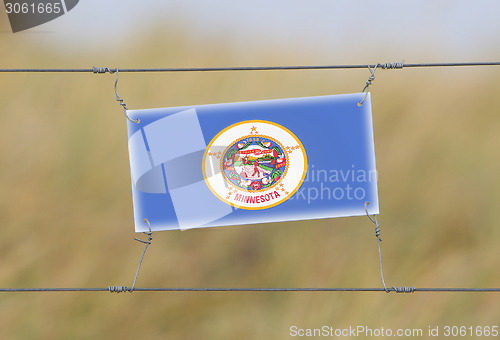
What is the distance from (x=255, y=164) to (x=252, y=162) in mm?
14

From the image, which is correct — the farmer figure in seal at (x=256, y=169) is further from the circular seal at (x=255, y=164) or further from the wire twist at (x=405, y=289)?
the wire twist at (x=405, y=289)

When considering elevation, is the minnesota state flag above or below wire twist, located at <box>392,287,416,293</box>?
above

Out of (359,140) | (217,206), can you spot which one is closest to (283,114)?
(359,140)

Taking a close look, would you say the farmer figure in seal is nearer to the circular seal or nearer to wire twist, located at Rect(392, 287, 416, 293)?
the circular seal

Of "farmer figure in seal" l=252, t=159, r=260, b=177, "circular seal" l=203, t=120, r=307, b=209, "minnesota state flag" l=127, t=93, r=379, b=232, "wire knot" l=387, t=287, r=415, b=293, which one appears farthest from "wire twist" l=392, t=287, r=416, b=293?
"farmer figure in seal" l=252, t=159, r=260, b=177

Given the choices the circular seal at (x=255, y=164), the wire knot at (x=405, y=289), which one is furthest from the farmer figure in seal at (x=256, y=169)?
the wire knot at (x=405, y=289)

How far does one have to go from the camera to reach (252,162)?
1966 mm

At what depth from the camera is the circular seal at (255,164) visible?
6.37 feet

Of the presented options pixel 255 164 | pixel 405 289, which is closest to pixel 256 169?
pixel 255 164

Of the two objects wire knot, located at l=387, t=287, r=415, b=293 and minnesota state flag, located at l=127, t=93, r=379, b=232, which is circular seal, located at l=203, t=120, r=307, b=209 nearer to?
minnesota state flag, located at l=127, t=93, r=379, b=232

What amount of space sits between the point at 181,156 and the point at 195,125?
127 mm

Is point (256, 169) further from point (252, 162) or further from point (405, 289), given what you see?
point (405, 289)

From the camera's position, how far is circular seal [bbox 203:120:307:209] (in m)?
1.94

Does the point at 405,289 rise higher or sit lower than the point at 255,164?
lower
